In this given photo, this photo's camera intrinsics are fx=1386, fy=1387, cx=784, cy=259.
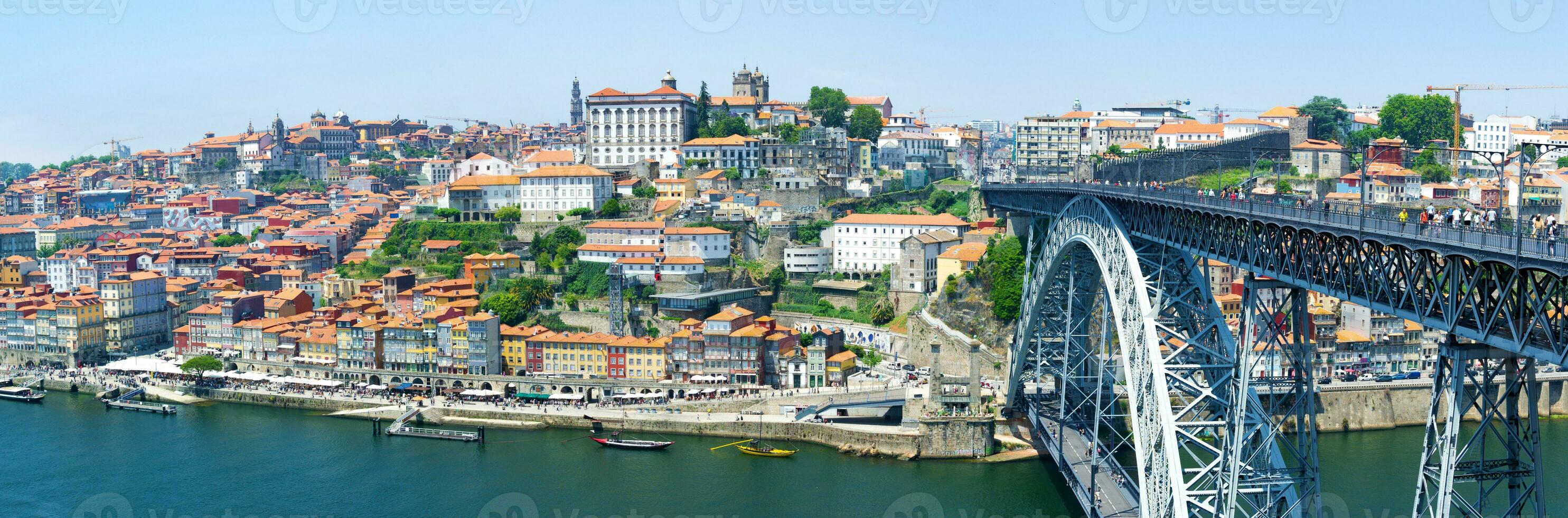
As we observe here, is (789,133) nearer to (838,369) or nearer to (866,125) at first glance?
(866,125)

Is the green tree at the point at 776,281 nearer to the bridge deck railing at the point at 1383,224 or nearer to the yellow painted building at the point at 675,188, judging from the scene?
the yellow painted building at the point at 675,188

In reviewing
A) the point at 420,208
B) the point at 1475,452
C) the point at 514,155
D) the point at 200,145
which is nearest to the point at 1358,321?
the point at 1475,452

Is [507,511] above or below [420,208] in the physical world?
below

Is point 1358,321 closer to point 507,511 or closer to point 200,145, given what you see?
point 507,511

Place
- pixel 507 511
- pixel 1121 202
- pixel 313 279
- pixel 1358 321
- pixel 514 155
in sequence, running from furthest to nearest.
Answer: pixel 514 155 → pixel 313 279 → pixel 1358 321 → pixel 507 511 → pixel 1121 202

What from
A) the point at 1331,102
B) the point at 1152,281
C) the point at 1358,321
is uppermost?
the point at 1331,102

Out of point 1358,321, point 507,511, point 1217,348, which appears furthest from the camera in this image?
→ point 1358,321
